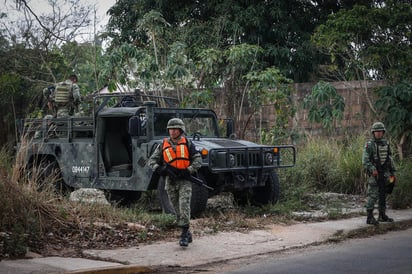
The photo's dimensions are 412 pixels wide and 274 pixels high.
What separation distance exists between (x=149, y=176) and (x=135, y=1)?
12.8 metres

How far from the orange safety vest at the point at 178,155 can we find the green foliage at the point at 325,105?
8.32 m

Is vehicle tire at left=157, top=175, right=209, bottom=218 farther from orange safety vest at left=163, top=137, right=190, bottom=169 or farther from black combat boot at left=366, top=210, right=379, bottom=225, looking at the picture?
black combat boot at left=366, top=210, right=379, bottom=225

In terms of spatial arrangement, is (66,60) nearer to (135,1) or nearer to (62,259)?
(135,1)

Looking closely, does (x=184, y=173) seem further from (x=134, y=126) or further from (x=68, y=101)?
(x=68, y=101)

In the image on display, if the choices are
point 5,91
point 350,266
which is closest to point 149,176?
point 350,266

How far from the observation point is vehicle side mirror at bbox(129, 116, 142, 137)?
10.8 m

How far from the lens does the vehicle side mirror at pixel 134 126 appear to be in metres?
10.8

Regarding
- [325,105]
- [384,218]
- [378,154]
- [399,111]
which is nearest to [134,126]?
[378,154]

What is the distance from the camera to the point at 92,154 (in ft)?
39.5

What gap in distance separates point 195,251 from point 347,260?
179 cm

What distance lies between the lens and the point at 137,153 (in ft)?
36.8

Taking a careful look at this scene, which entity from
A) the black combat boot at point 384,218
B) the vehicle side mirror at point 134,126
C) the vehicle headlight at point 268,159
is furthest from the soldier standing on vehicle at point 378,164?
the vehicle side mirror at point 134,126

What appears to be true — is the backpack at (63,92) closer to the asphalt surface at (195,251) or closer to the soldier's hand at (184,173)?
the asphalt surface at (195,251)

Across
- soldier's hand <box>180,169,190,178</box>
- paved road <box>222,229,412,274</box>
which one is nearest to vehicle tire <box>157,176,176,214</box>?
soldier's hand <box>180,169,190,178</box>
